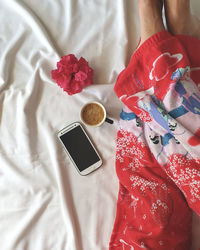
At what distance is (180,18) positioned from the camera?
71 cm

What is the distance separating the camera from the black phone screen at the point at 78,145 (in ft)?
2.48

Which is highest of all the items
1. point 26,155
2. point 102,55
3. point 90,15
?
point 90,15

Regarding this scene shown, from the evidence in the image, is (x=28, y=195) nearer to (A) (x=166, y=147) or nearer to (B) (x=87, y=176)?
(B) (x=87, y=176)

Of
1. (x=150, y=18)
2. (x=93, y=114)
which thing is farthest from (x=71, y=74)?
(x=150, y=18)

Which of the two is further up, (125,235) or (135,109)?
(135,109)

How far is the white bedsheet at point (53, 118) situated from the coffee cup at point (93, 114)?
1.0 inches

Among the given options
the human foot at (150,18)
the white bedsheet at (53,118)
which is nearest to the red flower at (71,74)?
the white bedsheet at (53,118)

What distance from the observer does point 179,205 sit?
651mm

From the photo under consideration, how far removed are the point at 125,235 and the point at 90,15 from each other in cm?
73

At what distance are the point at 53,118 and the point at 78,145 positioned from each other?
0.12 metres

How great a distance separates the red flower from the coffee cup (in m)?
0.06

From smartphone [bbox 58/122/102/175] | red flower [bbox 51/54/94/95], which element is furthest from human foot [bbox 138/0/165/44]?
smartphone [bbox 58/122/102/175]

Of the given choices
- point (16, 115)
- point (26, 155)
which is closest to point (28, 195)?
point (26, 155)

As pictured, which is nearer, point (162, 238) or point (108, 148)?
point (162, 238)
